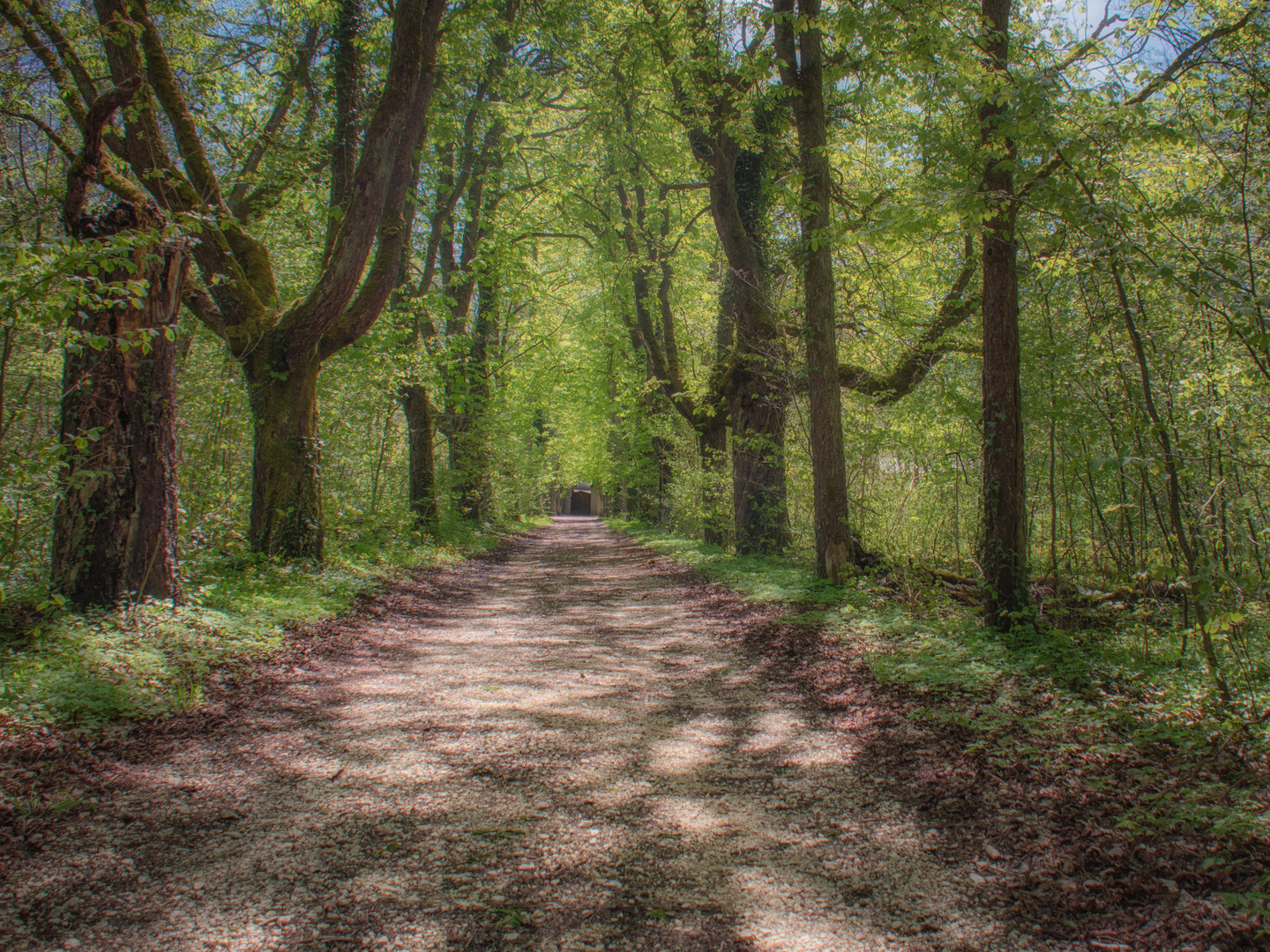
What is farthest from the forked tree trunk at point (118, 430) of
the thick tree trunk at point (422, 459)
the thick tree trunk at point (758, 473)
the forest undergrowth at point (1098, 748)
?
the thick tree trunk at point (422, 459)

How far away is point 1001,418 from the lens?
5.75 meters

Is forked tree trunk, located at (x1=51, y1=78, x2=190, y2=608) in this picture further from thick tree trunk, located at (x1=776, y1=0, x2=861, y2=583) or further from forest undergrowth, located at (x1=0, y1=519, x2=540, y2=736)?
thick tree trunk, located at (x1=776, y1=0, x2=861, y2=583)

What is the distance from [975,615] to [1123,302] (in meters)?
3.43

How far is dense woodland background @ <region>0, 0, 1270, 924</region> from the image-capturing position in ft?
14.1

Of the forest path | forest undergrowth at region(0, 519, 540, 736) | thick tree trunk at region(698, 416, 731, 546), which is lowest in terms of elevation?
the forest path

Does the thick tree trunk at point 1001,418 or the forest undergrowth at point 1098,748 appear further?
the thick tree trunk at point 1001,418

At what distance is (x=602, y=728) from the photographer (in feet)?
13.7

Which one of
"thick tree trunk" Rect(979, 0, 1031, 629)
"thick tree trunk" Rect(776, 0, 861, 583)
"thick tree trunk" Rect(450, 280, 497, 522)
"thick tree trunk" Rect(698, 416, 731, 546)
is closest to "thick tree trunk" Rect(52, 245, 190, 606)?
"thick tree trunk" Rect(979, 0, 1031, 629)

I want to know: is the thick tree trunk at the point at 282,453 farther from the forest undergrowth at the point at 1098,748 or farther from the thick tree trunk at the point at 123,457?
the forest undergrowth at the point at 1098,748

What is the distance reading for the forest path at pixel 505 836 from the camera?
219cm

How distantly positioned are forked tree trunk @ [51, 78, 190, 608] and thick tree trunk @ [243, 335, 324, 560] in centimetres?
257

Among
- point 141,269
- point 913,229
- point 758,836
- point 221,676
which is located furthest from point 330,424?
point 758,836

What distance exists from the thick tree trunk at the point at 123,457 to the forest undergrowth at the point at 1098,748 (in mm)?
Result: 5438

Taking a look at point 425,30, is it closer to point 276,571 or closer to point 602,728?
point 276,571
